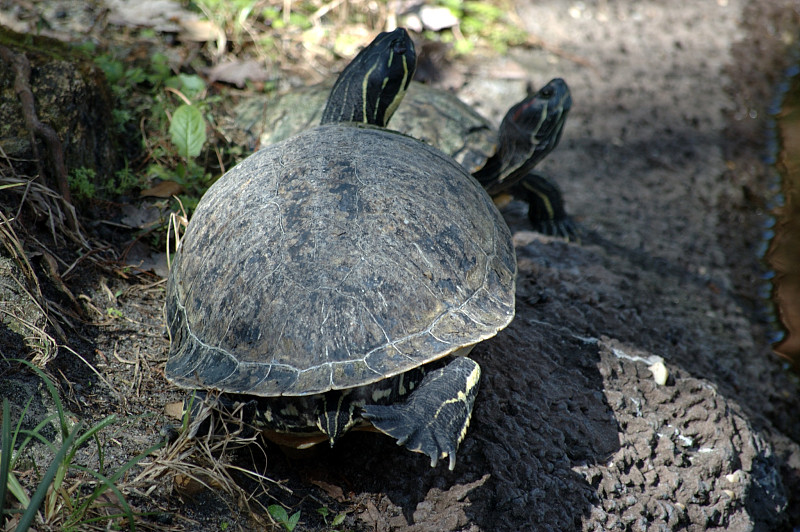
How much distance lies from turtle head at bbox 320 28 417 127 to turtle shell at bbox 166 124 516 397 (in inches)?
30.8

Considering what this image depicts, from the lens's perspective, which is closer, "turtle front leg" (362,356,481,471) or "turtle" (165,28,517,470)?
"turtle front leg" (362,356,481,471)

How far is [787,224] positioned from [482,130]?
2.90 metres

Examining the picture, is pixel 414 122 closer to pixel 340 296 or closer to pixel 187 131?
pixel 187 131

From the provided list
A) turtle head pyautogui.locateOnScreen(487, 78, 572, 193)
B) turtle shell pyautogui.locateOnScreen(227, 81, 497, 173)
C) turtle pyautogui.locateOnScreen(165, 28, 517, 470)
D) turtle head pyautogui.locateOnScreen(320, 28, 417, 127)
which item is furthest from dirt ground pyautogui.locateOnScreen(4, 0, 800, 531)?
turtle head pyautogui.locateOnScreen(320, 28, 417, 127)

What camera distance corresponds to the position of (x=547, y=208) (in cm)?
422

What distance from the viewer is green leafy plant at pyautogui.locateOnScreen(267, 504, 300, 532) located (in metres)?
1.97

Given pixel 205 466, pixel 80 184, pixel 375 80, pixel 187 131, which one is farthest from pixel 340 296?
pixel 187 131

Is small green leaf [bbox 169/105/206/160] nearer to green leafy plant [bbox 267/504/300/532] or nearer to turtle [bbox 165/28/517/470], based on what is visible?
turtle [bbox 165/28/517/470]

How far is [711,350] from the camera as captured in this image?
3492mm

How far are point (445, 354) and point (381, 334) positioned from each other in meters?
0.23

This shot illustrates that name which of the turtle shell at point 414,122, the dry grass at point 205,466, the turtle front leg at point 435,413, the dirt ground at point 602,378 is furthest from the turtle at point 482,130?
the dry grass at point 205,466

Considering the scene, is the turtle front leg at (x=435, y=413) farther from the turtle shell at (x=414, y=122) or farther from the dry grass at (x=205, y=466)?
the turtle shell at (x=414, y=122)

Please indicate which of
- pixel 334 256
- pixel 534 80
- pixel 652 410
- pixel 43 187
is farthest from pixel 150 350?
pixel 534 80

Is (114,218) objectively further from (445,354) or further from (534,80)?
(534,80)
